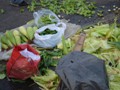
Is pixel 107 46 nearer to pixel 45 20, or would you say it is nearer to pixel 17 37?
pixel 45 20

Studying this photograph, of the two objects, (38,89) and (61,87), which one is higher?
(61,87)

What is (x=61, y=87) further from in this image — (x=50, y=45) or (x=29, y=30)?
(x=29, y=30)

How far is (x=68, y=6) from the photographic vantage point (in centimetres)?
665

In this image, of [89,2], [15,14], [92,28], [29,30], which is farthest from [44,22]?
[89,2]

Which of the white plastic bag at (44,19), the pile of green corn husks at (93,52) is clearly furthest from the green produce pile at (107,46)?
the white plastic bag at (44,19)

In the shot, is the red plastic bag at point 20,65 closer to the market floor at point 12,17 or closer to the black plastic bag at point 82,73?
the black plastic bag at point 82,73

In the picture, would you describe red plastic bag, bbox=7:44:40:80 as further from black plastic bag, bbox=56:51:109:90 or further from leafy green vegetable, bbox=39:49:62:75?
black plastic bag, bbox=56:51:109:90

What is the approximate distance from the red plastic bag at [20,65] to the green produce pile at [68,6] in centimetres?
261

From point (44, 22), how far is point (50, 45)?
723 mm

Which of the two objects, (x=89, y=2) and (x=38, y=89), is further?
(x=89, y=2)

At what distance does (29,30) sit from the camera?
5.09 meters

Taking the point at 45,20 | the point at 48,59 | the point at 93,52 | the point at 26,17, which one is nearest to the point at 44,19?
the point at 45,20

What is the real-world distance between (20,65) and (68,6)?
3.07 metres

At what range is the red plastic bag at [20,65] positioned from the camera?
4.02 m
